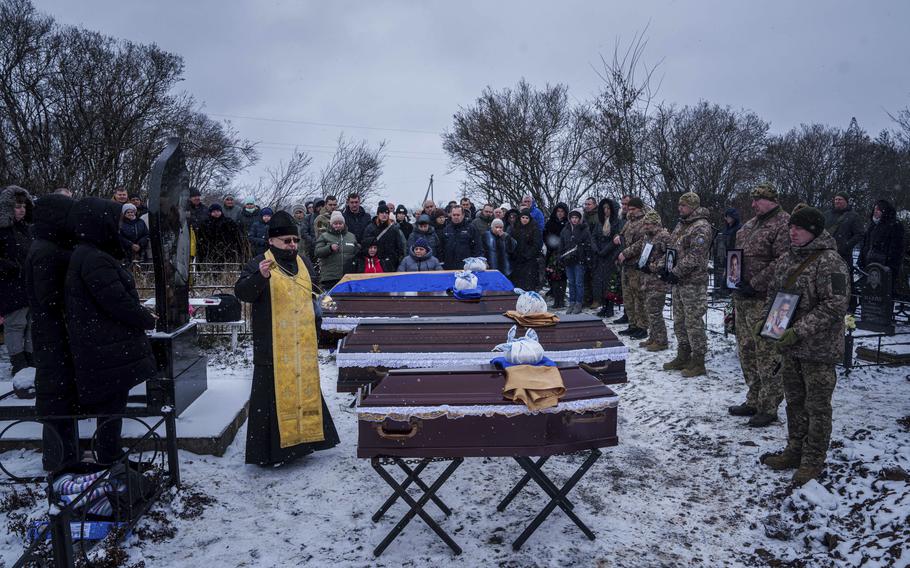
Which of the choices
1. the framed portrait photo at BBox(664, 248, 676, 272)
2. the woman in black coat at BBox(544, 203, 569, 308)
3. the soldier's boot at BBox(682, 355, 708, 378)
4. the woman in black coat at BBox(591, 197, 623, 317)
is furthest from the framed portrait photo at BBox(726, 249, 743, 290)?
the woman in black coat at BBox(544, 203, 569, 308)

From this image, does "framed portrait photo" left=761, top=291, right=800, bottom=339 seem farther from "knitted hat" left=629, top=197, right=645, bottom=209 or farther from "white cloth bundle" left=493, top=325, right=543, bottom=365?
"knitted hat" left=629, top=197, right=645, bottom=209

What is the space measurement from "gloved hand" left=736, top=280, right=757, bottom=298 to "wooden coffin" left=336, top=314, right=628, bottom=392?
1.35 metres

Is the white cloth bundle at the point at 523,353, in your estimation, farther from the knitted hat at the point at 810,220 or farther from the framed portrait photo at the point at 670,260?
the framed portrait photo at the point at 670,260

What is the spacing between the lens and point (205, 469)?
4234 millimetres

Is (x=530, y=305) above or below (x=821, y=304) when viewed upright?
below

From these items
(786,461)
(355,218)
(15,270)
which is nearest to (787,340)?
(786,461)

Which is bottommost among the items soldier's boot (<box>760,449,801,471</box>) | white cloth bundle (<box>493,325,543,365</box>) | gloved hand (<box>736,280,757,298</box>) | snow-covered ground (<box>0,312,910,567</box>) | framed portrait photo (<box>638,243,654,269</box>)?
snow-covered ground (<box>0,312,910,567</box>)

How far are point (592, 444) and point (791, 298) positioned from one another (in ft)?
5.88

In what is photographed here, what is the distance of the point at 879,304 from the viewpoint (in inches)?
258

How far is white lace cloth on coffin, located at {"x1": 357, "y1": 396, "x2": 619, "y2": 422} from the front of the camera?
2886 mm

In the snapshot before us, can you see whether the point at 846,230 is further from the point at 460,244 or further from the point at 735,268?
the point at 460,244

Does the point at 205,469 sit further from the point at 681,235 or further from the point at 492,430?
the point at 681,235

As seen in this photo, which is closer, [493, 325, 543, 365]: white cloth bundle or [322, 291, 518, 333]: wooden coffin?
[493, 325, 543, 365]: white cloth bundle

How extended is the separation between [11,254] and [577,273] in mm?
7382
